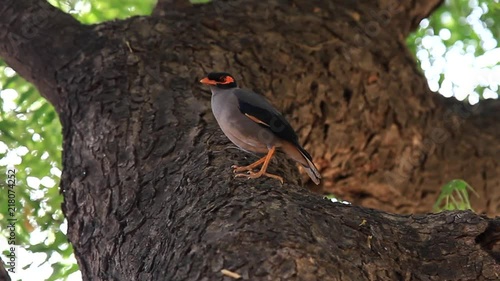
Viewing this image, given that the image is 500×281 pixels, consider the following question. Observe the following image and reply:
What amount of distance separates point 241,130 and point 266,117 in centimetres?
15

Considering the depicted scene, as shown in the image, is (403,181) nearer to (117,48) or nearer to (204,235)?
(117,48)

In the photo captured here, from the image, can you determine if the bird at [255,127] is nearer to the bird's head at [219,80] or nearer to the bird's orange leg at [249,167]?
the bird's orange leg at [249,167]

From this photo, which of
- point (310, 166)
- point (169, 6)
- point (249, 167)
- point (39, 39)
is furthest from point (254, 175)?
point (39, 39)

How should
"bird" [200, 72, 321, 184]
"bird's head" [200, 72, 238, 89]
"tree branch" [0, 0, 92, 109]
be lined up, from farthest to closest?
"tree branch" [0, 0, 92, 109] → "bird's head" [200, 72, 238, 89] → "bird" [200, 72, 321, 184]

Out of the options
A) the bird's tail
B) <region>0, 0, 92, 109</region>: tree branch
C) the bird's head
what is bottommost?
<region>0, 0, 92, 109</region>: tree branch

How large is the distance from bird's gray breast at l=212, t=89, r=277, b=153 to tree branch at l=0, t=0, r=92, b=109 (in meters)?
1.38

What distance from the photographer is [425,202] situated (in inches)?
212

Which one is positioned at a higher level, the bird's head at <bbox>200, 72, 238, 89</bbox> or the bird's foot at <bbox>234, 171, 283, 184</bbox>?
the bird's head at <bbox>200, 72, 238, 89</bbox>

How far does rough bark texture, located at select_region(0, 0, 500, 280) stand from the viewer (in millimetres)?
2637

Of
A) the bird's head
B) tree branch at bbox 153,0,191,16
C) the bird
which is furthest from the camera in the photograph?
tree branch at bbox 153,0,191,16

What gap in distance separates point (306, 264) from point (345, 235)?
0.31 metres

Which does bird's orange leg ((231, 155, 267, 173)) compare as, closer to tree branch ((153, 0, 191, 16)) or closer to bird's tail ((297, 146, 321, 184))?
bird's tail ((297, 146, 321, 184))

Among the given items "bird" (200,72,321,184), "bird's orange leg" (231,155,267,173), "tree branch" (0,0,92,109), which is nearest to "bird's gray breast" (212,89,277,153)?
"bird" (200,72,321,184)

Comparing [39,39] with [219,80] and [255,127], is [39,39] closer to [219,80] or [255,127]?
[219,80]
